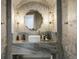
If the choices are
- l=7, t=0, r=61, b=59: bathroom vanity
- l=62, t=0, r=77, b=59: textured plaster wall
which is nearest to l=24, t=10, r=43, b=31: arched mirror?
l=7, t=0, r=61, b=59: bathroom vanity

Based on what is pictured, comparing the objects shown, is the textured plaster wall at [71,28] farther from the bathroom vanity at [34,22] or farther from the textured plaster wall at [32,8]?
the textured plaster wall at [32,8]

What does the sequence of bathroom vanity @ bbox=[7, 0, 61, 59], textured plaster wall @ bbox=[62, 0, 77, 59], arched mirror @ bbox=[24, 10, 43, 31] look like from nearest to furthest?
textured plaster wall @ bbox=[62, 0, 77, 59] < bathroom vanity @ bbox=[7, 0, 61, 59] < arched mirror @ bbox=[24, 10, 43, 31]

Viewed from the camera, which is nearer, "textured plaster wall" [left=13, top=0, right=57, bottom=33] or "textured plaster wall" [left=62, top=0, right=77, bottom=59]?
"textured plaster wall" [left=62, top=0, right=77, bottom=59]

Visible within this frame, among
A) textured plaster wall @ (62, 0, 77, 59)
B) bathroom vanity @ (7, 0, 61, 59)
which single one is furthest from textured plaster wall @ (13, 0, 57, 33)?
textured plaster wall @ (62, 0, 77, 59)

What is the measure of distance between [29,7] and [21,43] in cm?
134

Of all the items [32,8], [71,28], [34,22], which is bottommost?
[71,28]

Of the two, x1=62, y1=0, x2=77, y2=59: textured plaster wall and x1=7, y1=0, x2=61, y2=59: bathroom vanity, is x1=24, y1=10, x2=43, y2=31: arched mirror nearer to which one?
x1=7, y1=0, x2=61, y2=59: bathroom vanity

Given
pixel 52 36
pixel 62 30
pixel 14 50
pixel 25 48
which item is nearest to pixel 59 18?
pixel 62 30

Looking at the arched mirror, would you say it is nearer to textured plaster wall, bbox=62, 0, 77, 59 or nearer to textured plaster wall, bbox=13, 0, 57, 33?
textured plaster wall, bbox=13, 0, 57, 33

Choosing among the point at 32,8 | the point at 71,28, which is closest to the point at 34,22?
the point at 32,8

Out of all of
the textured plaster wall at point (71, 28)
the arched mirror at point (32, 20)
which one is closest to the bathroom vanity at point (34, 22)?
the arched mirror at point (32, 20)

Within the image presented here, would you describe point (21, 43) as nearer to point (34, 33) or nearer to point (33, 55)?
point (33, 55)

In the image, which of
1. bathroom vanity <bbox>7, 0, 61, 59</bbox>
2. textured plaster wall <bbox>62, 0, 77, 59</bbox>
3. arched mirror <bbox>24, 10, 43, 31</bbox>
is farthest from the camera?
arched mirror <bbox>24, 10, 43, 31</bbox>

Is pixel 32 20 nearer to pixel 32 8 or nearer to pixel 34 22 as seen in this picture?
pixel 34 22
